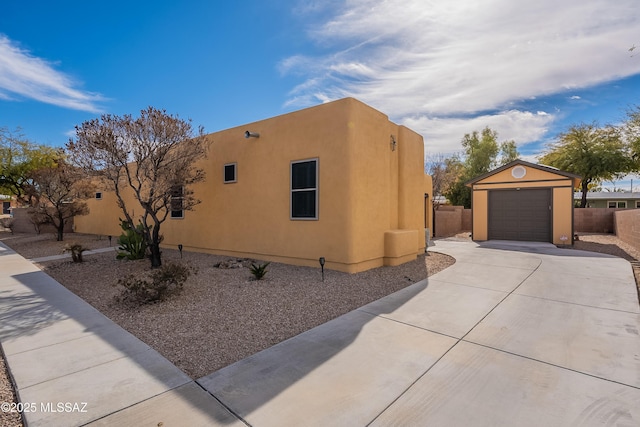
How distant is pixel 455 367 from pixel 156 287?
4.79 meters

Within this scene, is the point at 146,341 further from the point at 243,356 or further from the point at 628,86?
the point at 628,86

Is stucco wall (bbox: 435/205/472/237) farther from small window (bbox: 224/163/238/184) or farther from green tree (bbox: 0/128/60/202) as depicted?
green tree (bbox: 0/128/60/202)

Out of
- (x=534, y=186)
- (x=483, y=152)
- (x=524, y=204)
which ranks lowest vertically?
(x=524, y=204)

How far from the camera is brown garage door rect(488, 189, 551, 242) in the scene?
13.2 m

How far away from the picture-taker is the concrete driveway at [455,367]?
2.36 metres

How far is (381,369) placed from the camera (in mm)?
3002

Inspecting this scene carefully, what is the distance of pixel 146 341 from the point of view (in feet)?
12.2

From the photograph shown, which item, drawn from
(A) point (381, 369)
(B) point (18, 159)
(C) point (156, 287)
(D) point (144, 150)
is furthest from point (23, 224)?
(A) point (381, 369)

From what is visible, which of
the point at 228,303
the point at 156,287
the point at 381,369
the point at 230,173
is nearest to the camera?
the point at 381,369

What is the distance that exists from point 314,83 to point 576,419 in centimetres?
887

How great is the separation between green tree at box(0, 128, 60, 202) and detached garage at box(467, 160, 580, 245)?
86.9 feet

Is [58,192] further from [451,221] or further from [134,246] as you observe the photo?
[451,221]

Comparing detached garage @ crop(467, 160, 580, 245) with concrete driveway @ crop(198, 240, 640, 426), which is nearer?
concrete driveway @ crop(198, 240, 640, 426)

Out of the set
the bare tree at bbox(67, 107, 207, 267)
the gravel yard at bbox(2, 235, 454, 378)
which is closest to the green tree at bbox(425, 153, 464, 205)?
the gravel yard at bbox(2, 235, 454, 378)
